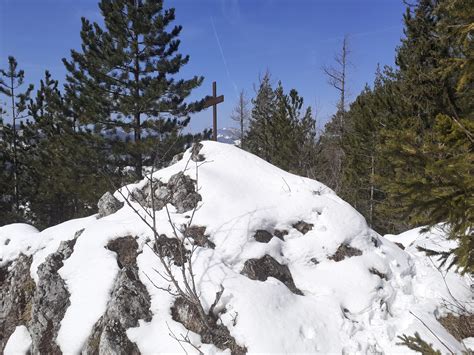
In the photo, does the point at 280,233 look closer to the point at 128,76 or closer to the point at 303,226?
the point at 303,226

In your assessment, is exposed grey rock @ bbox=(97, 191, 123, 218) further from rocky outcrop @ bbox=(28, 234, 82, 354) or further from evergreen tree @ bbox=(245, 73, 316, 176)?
evergreen tree @ bbox=(245, 73, 316, 176)

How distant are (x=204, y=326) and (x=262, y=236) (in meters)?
1.86

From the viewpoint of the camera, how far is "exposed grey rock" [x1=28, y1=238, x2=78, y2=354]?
14.9 feet

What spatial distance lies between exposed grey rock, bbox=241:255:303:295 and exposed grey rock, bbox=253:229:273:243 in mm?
357

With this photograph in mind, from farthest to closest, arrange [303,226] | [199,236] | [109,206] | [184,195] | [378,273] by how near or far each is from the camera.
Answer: [109,206] → [184,195] → [303,226] → [199,236] → [378,273]

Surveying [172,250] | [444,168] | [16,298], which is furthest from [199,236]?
[444,168]

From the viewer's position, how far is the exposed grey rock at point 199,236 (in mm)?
5074

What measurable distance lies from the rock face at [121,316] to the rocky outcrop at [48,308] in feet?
2.43

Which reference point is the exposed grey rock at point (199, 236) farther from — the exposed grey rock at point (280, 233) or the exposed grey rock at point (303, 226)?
the exposed grey rock at point (303, 226)

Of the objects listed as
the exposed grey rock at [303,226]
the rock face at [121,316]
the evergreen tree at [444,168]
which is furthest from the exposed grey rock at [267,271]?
the evergreen tree at [444,168]

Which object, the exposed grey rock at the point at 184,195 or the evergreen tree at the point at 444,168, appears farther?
the exposed grey rock at the point at 184,195

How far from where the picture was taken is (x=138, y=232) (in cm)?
547

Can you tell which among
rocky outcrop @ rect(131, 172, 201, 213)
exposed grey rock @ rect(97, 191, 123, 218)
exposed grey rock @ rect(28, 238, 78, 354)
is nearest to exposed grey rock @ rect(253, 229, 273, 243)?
rocky outcrop @ rect(131, 172, 201, 213)

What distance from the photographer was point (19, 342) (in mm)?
4773
